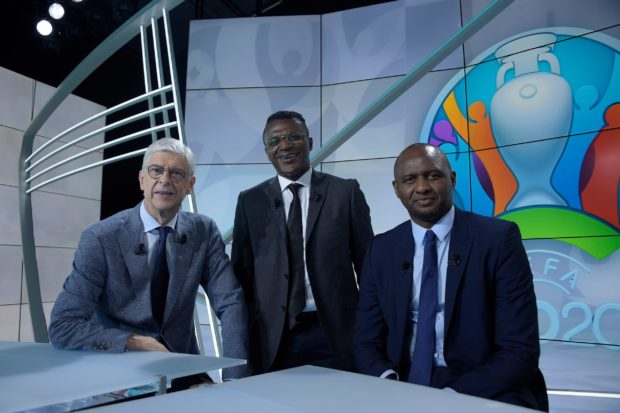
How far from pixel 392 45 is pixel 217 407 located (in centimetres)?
524

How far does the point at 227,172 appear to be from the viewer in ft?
17.5

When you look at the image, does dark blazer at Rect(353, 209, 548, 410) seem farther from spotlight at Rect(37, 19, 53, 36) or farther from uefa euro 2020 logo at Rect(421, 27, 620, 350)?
→ spotlight at Rect(37, 19, 53, 36)

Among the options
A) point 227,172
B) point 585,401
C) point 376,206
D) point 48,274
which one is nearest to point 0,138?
point 48,274

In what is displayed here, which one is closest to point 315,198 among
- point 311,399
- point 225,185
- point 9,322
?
point 311,399

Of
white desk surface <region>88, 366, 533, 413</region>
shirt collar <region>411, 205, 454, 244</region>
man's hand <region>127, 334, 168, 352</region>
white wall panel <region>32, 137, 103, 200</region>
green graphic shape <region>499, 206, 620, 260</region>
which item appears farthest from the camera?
white wall panel <region>32, 137, 103, 200</region>

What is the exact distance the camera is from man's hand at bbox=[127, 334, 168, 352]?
1.15 meters

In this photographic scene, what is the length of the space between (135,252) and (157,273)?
9 centimetres

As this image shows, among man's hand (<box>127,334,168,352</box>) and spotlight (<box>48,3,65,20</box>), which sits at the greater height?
spotlight (<box>48,3,65,20</box>)

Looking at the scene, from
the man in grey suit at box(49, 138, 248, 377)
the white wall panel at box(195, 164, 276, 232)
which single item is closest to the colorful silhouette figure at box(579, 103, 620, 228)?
the white wall panel at box(195, 164, 276, 232)

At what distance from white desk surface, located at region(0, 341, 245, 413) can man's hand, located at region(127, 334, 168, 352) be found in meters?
0.17

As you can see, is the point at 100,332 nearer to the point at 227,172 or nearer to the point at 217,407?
the point at 217,407

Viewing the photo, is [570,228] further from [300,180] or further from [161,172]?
[161,172]

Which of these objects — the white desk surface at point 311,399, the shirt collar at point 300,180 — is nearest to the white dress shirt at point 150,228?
the shirt collar at point 300,180

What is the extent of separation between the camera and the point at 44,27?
4.98 m
